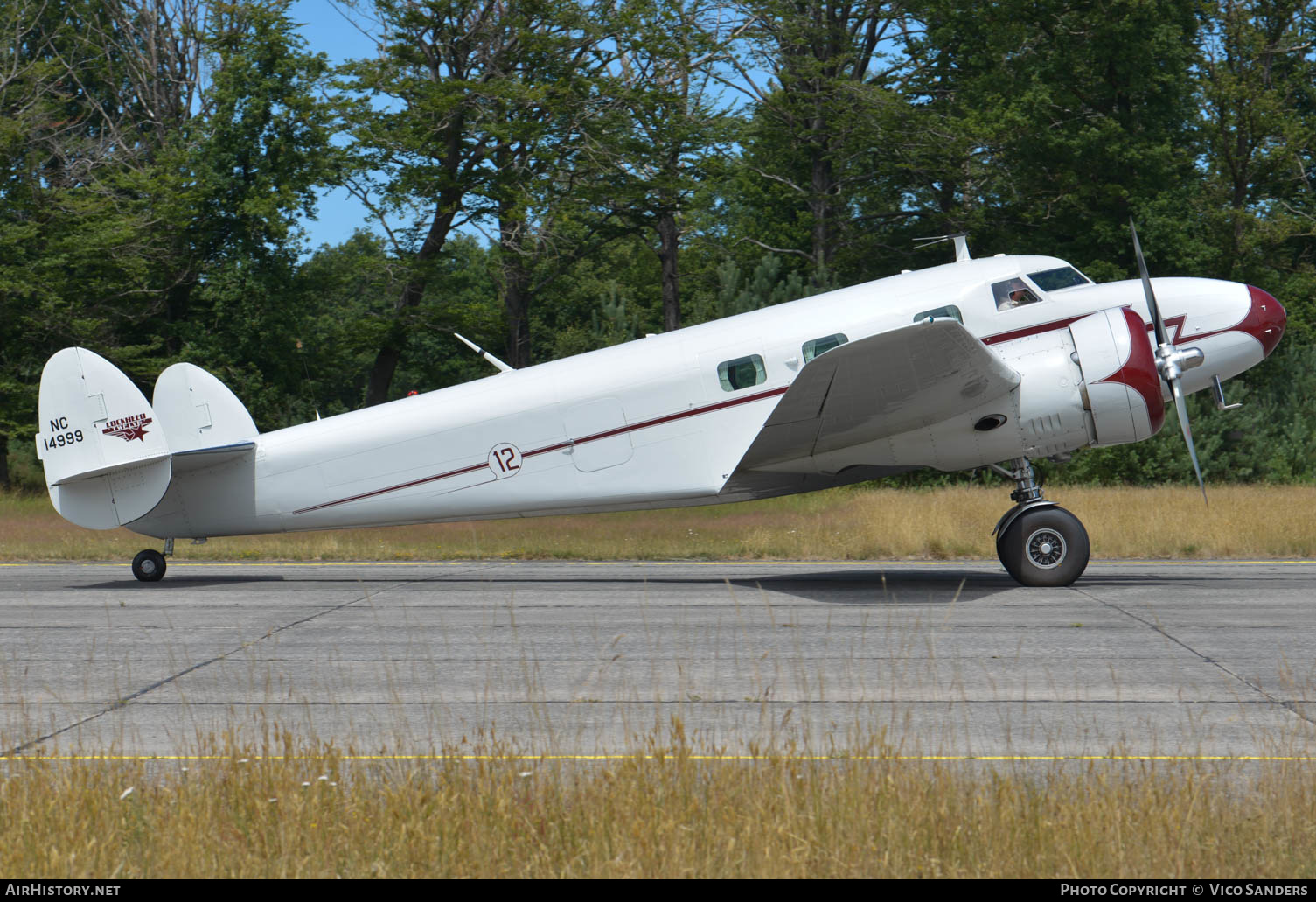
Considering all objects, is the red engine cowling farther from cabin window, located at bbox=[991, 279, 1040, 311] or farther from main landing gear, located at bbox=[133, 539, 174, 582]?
main landing gear, located at bbox=[133, 539, 174, 582]

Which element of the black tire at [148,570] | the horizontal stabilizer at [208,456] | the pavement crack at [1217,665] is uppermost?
the horizontal stabilizer at [208,456]

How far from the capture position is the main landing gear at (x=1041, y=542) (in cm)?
1396

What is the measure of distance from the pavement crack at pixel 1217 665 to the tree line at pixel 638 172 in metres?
23.0

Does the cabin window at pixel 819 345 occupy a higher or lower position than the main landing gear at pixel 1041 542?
higher

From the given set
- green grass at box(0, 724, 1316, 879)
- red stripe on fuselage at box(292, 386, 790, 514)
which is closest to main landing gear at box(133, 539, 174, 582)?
red stripe on fuselage at box(292, 386, 790, 514)

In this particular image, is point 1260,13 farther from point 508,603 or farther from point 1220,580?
point 508,603

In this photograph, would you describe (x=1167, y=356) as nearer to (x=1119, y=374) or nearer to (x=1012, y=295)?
(x=1119, y=374)

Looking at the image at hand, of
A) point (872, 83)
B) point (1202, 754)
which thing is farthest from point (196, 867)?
point (872, 83)

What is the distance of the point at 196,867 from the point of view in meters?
4.96

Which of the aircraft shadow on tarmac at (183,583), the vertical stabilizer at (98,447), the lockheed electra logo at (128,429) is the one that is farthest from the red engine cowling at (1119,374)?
the lockheed electra logo at (128,429)

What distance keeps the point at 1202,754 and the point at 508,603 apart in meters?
8.68

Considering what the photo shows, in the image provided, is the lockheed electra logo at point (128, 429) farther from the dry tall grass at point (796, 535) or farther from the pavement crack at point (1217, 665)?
the pavement crack at point (1217, 665)

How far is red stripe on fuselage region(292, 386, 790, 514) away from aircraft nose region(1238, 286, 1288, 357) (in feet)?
18.9

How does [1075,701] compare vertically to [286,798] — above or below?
below
